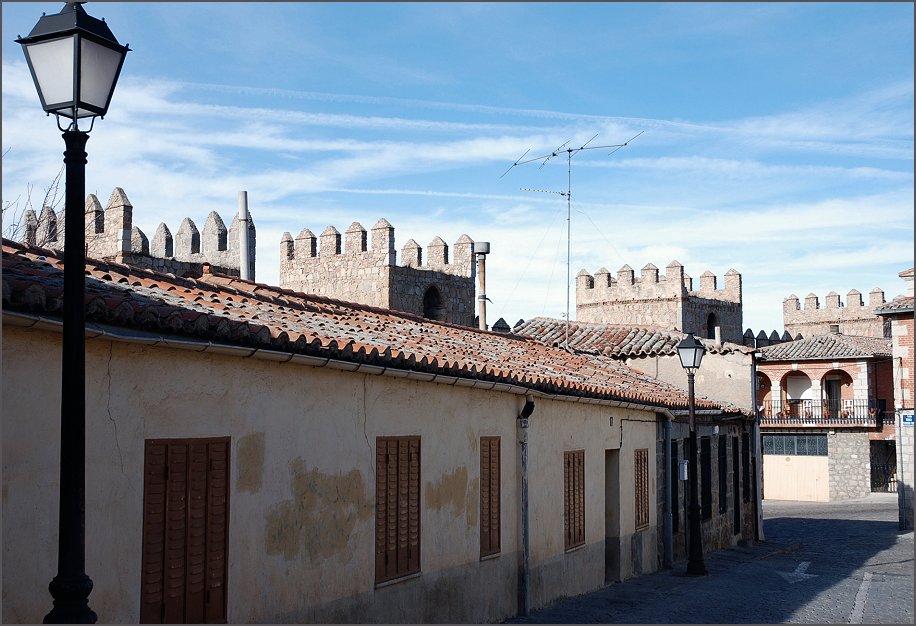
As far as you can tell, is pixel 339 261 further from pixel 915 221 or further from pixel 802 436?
pixel 802 436

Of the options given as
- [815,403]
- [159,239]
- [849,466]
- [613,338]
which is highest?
[159,239]

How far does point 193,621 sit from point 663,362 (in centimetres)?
1708

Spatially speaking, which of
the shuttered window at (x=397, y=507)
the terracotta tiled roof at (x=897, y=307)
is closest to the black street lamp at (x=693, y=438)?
the shuttered window at (x=397, y=507)

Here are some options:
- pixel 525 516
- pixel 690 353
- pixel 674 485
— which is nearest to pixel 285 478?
pixel 525 516

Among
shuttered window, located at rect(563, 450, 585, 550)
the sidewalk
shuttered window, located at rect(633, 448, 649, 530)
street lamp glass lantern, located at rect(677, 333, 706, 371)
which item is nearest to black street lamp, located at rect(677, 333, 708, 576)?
street lamp glass lantern, located at rect(677, 333, 706, 371)

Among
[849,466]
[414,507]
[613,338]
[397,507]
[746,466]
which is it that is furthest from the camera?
[849,466]

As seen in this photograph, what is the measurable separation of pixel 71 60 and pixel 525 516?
28.1 feet

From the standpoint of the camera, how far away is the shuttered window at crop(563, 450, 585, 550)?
44.7ft

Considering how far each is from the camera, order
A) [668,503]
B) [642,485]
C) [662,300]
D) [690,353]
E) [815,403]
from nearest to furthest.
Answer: [690,353] → [642,485] → [668,503] → [662,300] → [815,403]

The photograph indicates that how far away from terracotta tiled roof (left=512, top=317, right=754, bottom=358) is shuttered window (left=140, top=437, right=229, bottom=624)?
1616 cm

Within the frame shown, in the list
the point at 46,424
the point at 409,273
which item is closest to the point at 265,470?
the point at 46,424

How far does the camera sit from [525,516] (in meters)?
12.0

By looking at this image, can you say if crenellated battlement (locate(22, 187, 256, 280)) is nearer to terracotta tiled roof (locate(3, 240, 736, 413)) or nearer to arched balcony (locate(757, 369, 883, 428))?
terracotta tiled roof (locate(3, 240, 736, 413))

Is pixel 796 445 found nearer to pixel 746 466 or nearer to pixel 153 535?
pixel 746 466
